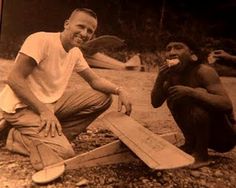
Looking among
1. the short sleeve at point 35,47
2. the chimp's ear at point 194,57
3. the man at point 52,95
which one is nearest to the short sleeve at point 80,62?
the man at point 52,95

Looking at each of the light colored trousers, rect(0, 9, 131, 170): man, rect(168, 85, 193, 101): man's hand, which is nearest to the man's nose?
rect(0, 9, 131, 170): man

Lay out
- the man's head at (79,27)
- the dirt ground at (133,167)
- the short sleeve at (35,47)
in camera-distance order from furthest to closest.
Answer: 1. the man's head at (79,27)
2. the short sleeve at (35,47)
3. the dirt ground at (133,167)

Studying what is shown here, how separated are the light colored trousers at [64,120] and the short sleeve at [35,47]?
296 mm

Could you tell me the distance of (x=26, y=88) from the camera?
8.78 ft

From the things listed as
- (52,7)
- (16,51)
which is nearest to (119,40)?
(52,7)

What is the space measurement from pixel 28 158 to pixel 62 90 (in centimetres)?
48

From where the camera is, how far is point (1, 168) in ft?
8.57

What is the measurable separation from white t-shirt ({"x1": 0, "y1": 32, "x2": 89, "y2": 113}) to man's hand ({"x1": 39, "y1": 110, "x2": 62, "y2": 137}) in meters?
0.10

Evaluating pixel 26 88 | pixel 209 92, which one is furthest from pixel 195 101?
pixel 26 88

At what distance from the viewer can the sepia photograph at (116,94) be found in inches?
104

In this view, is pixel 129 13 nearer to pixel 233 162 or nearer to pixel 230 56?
pixel 230 56

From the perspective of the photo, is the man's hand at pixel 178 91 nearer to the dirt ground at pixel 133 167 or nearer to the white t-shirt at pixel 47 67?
the dirt ground at pixel 133 167

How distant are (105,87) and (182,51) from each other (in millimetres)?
561

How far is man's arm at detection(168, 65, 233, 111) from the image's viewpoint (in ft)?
9.07
